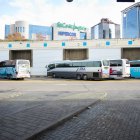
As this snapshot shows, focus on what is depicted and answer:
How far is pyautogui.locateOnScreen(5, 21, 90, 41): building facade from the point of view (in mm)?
102062

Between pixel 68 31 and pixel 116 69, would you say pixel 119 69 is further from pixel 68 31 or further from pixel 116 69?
pixel 68 31

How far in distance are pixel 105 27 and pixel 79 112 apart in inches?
3621

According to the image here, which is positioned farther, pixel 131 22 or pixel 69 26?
pixel 69 26

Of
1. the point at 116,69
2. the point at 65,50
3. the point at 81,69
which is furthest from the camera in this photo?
the point at 65,50

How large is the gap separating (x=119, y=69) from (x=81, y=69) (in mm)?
4472

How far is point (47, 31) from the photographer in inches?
4230

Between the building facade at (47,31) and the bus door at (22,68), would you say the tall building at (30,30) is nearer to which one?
the building facade at (47,31)

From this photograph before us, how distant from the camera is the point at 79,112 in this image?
10.1m

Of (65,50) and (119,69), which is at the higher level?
(65,50)

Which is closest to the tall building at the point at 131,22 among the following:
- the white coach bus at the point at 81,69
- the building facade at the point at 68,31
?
the building facade at the point at 68,31

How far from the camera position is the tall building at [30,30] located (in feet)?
333

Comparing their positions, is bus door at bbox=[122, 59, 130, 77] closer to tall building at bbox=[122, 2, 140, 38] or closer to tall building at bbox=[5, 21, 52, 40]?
tall building at bbox=[122, 2, 140, 38]

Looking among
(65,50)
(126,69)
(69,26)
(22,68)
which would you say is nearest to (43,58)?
(65,50)

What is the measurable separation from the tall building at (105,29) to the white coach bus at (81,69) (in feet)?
202
